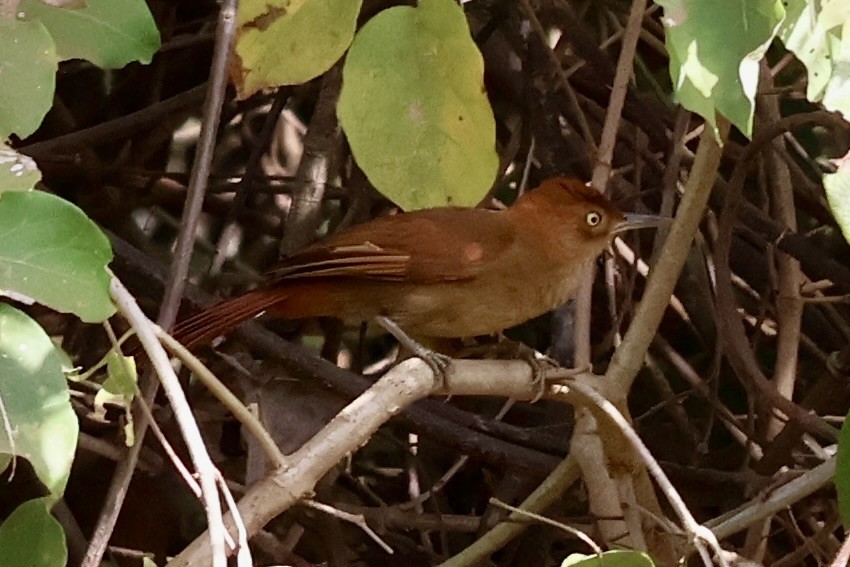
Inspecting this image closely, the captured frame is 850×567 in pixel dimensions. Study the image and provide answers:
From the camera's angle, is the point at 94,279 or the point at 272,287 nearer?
the point at 94,279

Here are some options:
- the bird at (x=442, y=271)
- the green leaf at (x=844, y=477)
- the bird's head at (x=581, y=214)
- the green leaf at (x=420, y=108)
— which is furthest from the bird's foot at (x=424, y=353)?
the green leaf at (x=844, y=477)

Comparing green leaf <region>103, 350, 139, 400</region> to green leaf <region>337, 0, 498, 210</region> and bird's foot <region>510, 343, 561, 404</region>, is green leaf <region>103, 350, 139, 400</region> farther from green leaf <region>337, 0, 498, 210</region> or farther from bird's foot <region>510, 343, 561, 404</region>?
bird's foot <region>510, 343, 561, 404</region>

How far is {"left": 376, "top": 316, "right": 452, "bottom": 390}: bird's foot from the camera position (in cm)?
160

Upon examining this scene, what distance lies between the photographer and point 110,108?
299cm

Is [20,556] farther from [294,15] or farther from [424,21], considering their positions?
[424,21]

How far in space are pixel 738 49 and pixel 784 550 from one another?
5.75ft

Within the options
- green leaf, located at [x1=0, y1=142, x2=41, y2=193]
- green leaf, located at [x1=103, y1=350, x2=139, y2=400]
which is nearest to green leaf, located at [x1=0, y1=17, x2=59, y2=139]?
green leaf, located at [x1=0, y1=142, x2=41, y2=193]

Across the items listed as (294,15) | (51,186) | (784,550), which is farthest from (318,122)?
(784,550)

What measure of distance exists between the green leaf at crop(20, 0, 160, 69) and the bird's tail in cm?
71

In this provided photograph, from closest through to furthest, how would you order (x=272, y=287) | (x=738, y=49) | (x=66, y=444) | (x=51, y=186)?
(x=66, y=444) → (x=738, y=49) → (x=272, y=287) → (x=51, y=186)

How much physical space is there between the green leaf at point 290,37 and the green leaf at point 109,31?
0.77 feet

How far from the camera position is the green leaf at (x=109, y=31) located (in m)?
1.43

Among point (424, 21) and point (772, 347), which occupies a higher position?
point (424, 21)

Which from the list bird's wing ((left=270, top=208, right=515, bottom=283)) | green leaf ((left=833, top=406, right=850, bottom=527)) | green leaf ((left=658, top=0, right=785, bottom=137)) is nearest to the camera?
green leaf ((left=658, top=0, right=785, bottom=137))
